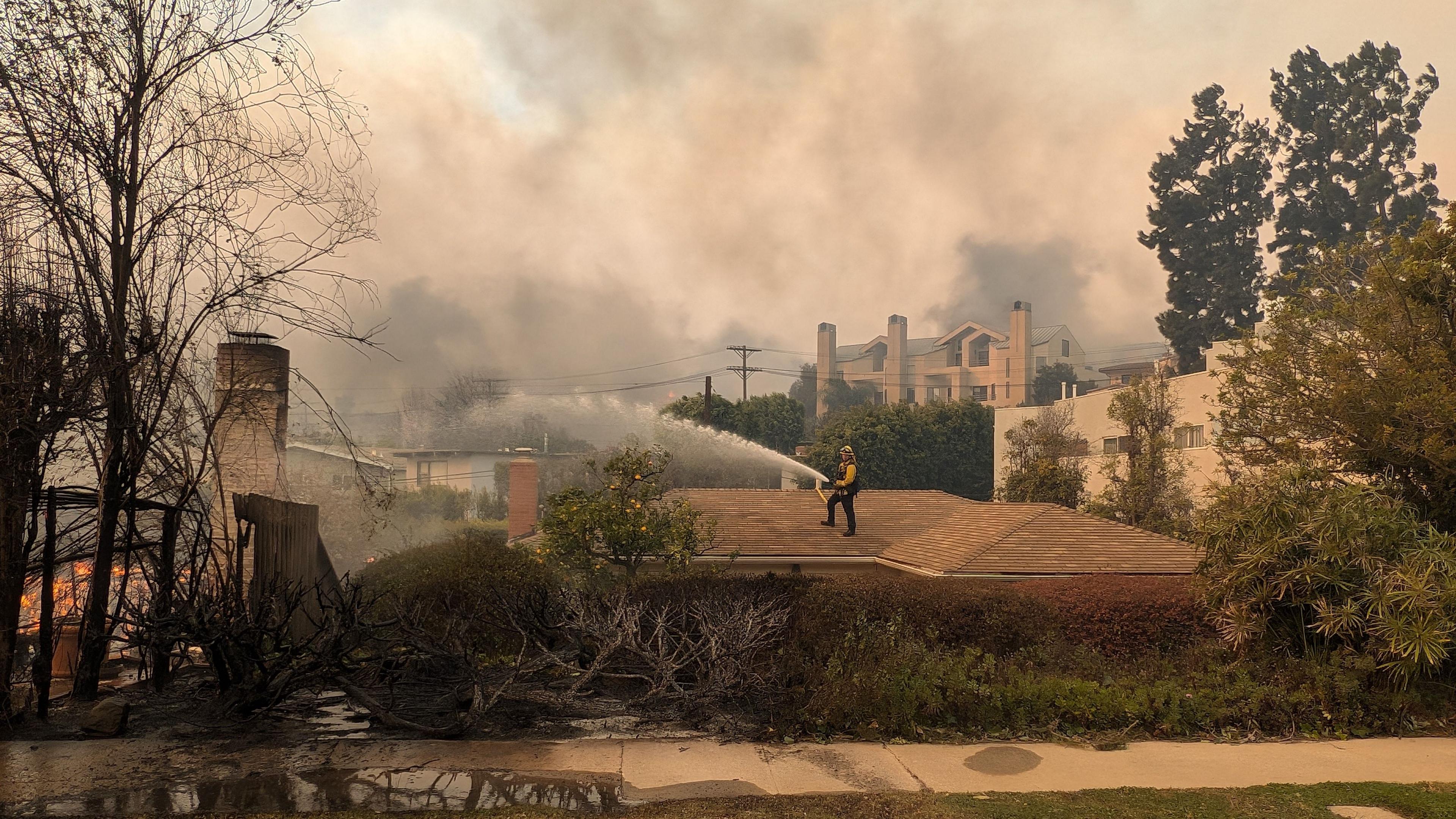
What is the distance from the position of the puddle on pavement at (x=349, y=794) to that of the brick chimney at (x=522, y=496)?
21.9 metres

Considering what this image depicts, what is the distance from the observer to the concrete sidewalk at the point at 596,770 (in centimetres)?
711

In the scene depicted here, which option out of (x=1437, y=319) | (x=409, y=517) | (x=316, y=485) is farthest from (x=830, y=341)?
(x=1437, y=319)

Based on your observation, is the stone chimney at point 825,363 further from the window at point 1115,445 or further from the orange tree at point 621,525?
the orange tree at point 621,525

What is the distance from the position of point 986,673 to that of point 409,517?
35.1 m

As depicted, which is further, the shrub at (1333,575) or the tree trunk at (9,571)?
the shrub at (1333,575)

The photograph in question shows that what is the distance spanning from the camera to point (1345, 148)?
190 feet

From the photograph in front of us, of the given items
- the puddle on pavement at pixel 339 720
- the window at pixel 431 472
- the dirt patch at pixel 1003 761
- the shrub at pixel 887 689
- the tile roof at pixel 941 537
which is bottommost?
the dirt patch at pixel 1003 761

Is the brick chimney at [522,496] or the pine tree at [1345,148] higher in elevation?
the pine tree at [1345,148]

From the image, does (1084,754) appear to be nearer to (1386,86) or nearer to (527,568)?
(527,568)

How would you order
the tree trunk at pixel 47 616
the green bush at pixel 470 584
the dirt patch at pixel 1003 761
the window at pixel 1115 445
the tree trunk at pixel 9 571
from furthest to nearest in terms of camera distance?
1. the window at pixel 1115 445
2. the green bush at pixel 470 584
3. the tree trunk at pixel 47 616
4. the tree trunk at pixel 9 571
5. the dirt patch at pixel 1003 761

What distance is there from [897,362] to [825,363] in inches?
513

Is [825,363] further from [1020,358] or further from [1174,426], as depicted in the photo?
[1174,426]

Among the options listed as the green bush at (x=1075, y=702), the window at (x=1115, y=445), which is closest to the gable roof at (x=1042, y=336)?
the window at (x=1115, y=445)

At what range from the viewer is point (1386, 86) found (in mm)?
57781
